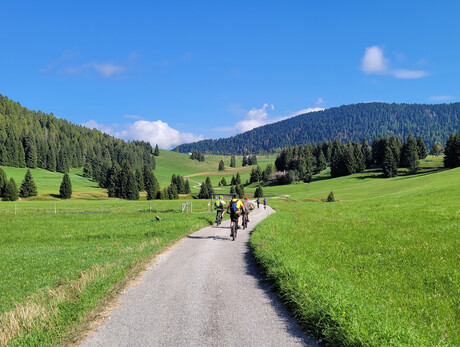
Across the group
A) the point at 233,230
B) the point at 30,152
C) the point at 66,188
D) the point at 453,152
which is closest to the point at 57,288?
the point at 233,230

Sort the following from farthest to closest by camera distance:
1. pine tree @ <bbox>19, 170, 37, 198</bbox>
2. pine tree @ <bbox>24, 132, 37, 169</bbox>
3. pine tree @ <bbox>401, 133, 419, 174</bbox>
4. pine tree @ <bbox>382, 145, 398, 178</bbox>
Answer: pine tree @ <bbox>24, 132, 37, 169</bbox> < pine tree @ <bbox>401, 133, 419, 174</bbox> < pine tree @ <bbox>382, 145, 398, 178</bbox> < pine tree @ <bbox>19, 170, 37, 198</bbox>

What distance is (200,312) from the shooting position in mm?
7195

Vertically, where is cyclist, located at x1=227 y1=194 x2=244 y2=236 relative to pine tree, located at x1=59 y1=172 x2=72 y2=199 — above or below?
below

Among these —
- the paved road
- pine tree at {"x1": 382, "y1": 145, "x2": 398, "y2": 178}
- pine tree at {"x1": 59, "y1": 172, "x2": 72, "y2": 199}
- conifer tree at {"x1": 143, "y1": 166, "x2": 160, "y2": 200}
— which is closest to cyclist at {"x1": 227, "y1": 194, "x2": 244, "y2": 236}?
the paved road

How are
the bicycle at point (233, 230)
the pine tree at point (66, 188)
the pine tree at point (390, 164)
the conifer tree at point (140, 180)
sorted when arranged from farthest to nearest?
1. the conifer tree at point (140, 180)
2. the pine tree at point (390, 164)
3. the pine tree at point (66, 188)
4. the bicycle at point (233, 230)

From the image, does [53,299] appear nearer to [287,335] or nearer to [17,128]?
[287,335]

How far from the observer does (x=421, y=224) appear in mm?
22172

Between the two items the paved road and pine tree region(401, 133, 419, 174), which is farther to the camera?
pine tree region(401, 133, 419, 174)

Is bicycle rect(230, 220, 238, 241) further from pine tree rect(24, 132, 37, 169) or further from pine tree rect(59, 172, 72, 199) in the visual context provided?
pine tree rect(24, 132, 37, 169)

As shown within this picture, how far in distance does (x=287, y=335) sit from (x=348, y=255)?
7.54m

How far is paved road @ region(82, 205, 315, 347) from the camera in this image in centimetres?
599

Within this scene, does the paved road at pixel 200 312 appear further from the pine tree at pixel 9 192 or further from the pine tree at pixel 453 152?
the pine tree at pixel 453 152

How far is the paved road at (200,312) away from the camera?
599 centimetres

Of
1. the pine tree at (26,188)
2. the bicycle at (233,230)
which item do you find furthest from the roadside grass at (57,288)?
the pine tree at (26,188)
